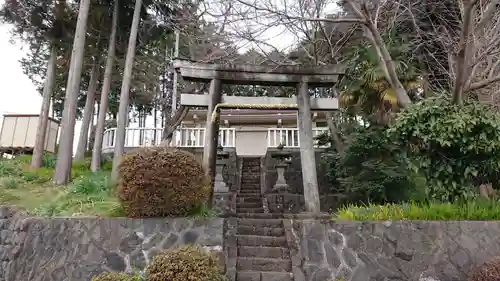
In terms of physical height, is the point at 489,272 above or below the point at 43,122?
below

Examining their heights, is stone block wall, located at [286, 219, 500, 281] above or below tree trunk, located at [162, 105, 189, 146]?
below

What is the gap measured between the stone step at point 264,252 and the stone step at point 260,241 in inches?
6.8

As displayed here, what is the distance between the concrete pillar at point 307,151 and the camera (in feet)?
24.1

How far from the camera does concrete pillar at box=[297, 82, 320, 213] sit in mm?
7359

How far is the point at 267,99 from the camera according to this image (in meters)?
8.16

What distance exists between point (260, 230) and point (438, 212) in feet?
9.92

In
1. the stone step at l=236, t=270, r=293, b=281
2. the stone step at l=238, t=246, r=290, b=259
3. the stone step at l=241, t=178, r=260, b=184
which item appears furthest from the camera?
the stone step at l=241, t=178, r=260, b=184

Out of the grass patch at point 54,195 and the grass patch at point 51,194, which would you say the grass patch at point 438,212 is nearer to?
the grass patch at point 54,195

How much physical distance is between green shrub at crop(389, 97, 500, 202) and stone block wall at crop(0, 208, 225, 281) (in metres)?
3.62

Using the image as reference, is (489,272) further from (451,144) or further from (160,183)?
(160,183)

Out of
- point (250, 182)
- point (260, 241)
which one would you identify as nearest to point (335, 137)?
point (250, 182)

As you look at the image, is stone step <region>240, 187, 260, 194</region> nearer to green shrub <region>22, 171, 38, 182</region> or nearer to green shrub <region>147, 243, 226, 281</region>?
green shrub <region>22, 171, 38, 182</region>

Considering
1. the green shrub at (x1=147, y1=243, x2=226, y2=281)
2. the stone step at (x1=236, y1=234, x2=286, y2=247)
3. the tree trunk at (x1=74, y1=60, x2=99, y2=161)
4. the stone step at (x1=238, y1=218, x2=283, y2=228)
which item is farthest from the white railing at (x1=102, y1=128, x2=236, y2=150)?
the green shrub at (x1=147, y1=243, x2=226, y2=281)

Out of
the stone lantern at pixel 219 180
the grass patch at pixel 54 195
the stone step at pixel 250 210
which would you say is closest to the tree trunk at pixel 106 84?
the grass patch at pixel 54 195
